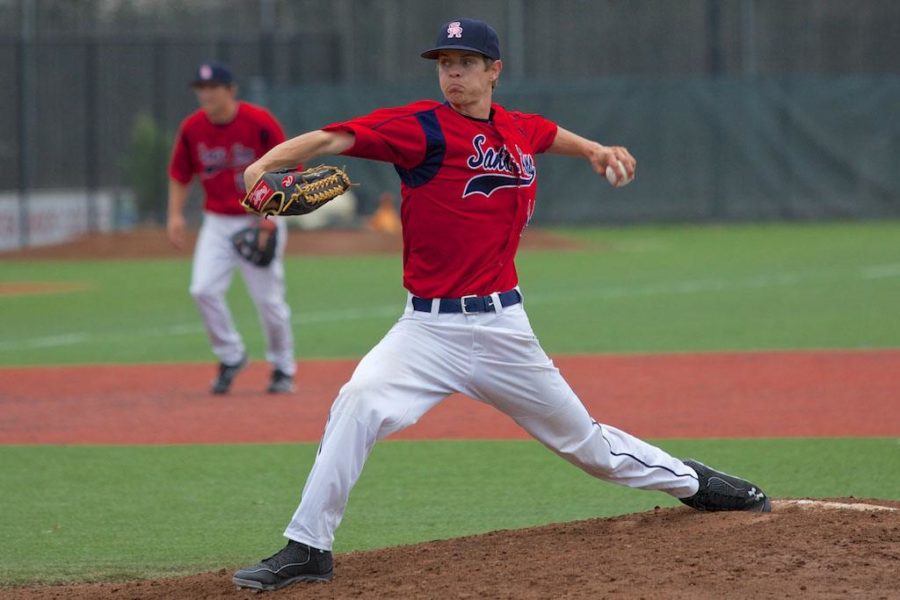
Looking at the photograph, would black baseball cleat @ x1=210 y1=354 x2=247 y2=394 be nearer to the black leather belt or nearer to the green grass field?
the green grass field

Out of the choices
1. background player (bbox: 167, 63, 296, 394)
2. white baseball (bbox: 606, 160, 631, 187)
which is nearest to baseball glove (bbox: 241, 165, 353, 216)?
white baseball (bbox: 606, 160, 631, 187)

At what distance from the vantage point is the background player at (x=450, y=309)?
5.20 m

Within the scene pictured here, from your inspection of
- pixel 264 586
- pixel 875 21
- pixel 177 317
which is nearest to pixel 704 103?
pixel 875 21

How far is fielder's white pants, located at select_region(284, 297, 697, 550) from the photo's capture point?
520 centimetres

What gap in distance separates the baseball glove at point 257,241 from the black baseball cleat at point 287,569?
200 inches

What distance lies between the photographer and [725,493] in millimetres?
5922

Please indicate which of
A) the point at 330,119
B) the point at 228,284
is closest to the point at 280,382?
the point at 228,284

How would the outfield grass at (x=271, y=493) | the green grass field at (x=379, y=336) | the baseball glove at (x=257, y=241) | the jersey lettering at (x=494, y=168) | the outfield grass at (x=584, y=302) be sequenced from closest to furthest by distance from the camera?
1. the jersey lettering at (x=494, y=168)
2. the outfield grass at (x=271, y=493)
3. the green grass field at (x=379, y=336)
4. the baseball glove at (x=257, y=241)
5. the outfield grass at (x=584, y=302)

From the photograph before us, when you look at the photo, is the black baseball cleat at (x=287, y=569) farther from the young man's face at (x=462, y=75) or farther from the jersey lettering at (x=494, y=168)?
the young man's face at (x=462, y=75)

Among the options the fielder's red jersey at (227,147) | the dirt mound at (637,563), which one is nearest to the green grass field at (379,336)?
the dirt mound at (637,563)

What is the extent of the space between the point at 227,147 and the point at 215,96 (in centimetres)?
37

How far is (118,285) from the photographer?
19.7 m

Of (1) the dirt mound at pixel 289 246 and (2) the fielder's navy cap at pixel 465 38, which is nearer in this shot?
(2) the fielder's navy cap at pixel 465 38

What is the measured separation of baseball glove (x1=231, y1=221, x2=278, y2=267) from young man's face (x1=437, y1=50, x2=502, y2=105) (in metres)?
4.79
